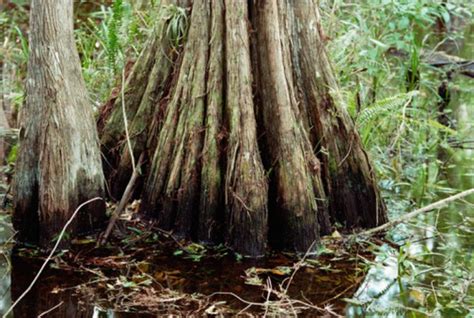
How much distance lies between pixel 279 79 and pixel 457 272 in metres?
1.92

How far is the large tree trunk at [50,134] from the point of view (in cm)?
563

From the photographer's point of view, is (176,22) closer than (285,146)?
No

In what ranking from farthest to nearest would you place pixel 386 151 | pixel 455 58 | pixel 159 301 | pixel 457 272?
pixel 455 58 → pixel 386 151 → pixel 457 272 → pixel 159 301

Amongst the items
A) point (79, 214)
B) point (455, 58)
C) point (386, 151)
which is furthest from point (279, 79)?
point (455, 58)

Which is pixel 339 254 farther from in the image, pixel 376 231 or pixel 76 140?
pixel 76 140

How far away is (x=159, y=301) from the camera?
492 centimetres

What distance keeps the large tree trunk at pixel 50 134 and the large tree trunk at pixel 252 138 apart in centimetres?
71

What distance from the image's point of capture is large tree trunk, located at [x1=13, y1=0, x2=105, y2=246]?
5.63m

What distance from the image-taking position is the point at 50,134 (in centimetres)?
564

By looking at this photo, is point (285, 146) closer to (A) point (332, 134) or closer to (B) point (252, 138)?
(B) point (252, 138)

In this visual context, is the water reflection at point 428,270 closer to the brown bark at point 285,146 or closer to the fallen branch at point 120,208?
the brown bark at point 285,146

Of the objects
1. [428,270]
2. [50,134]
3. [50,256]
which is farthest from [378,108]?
[50,256]

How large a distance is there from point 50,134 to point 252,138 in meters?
1.48

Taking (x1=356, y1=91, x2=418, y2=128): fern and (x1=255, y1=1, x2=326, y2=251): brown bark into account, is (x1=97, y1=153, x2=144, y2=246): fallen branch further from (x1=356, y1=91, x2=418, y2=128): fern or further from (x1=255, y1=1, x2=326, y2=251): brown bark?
(x1=356, y1=91, x2=418, y2=128): fern
